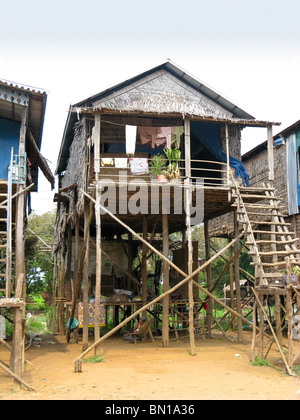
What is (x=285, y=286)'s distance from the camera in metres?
8.52

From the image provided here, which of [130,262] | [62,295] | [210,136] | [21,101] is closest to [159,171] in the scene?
[210,136]

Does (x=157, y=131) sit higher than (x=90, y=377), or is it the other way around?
(x=157, y=131)

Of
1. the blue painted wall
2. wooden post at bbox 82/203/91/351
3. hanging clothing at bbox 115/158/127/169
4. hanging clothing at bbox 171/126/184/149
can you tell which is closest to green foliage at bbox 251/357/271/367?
wooden post at bbox 82/203/91/351

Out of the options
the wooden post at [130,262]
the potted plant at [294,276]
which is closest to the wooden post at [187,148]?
the potted plant at [294,276]

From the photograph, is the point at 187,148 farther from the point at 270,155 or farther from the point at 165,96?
the point at 165,96

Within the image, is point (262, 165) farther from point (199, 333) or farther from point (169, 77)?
point (199, 333)

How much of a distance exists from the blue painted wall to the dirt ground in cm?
444

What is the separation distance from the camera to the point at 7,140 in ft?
35.7

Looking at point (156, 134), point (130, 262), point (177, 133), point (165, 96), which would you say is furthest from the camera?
point (130, 262)

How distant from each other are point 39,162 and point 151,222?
4.31m

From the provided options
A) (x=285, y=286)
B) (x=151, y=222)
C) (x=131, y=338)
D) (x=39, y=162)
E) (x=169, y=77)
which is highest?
(x=169, y=77)

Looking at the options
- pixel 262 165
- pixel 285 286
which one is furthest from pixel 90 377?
pixel 262 165

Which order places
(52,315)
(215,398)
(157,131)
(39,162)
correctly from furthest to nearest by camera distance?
(52,315), (39,162), (157,131), (215,398)

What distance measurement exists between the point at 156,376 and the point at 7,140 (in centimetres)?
651
